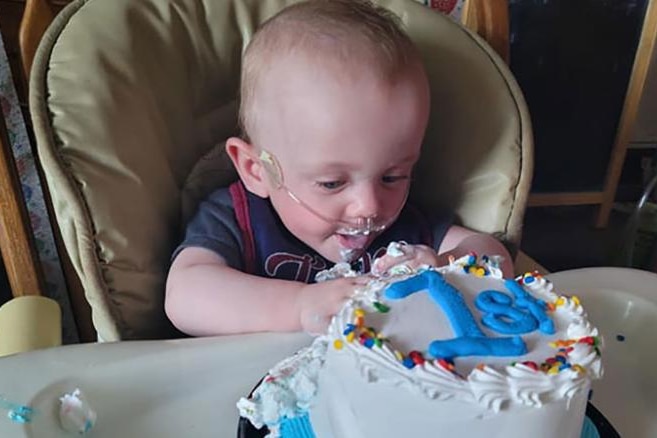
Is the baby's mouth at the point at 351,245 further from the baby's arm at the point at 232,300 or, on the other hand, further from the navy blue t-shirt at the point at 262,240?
the baby's arm at the point at 232,300

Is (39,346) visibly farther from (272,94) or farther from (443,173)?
(443,173)

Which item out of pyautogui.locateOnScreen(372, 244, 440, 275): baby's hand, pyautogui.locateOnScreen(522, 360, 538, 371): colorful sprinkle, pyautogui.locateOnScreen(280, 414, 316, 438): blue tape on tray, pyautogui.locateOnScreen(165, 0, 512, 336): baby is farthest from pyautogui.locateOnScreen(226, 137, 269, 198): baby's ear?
pyautogui.locateOnScreen(522, 360, 538, 371): colorful sprinkle

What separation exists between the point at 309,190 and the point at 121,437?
0.30 meters

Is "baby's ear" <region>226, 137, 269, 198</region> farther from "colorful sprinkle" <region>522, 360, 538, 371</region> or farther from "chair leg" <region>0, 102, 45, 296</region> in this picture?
"colorful sprinkle" <region>522, 360, 538, 371</region>

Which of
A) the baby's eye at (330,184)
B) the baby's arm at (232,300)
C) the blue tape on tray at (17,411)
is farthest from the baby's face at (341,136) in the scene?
the blue tape on tray at (17,411)

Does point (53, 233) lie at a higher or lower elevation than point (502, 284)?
lower

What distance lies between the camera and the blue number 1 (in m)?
0.49

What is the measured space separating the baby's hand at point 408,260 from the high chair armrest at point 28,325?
0.34 metres

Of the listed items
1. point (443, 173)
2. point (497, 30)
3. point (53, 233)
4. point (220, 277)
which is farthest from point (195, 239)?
point (53, 233)

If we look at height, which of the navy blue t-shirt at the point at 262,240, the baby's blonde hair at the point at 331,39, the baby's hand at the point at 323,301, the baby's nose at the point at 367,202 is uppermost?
the baby's blonde hair at the point at 331,39

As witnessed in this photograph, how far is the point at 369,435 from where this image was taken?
1.64 ft

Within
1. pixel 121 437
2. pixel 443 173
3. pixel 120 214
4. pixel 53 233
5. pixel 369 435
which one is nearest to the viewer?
pixel 369 435

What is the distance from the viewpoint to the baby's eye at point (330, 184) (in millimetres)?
752

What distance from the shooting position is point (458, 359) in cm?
48
